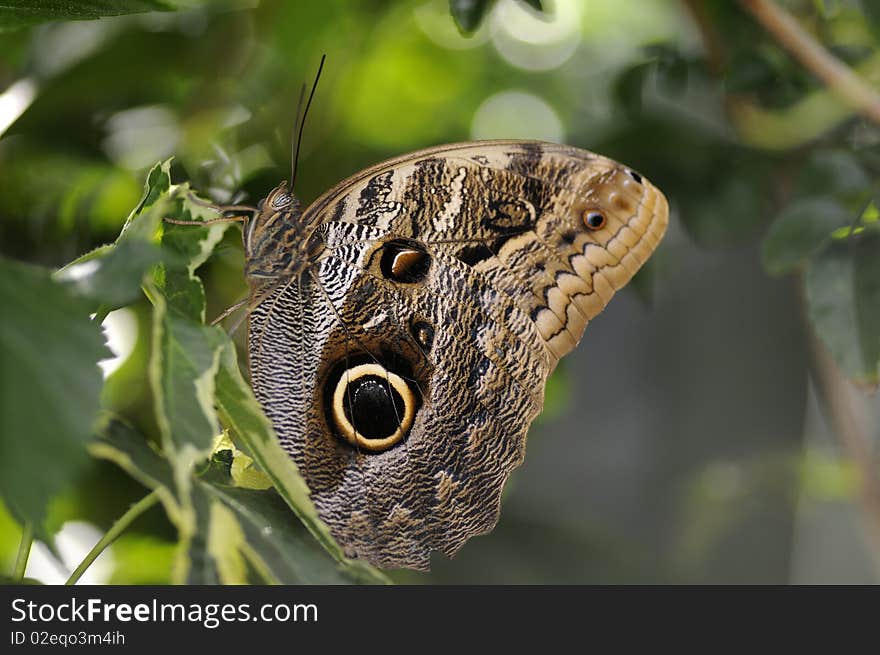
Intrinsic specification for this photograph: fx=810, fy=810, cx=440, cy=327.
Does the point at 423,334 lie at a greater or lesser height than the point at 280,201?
lesser

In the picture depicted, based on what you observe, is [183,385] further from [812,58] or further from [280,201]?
[812,58]

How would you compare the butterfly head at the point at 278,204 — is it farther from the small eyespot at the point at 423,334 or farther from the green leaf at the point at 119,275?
the green leaf at the point at 119,275

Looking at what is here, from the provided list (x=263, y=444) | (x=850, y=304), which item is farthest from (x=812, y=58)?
(x=263, y=444)

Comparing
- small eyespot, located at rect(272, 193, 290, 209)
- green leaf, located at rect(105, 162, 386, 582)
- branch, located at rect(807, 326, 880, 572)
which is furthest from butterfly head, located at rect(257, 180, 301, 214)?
branch, located at rect(807, 326, 880, 572)

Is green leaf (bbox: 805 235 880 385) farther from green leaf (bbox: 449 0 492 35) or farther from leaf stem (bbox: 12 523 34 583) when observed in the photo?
leaf stem (bbox: 12 523 34 583)

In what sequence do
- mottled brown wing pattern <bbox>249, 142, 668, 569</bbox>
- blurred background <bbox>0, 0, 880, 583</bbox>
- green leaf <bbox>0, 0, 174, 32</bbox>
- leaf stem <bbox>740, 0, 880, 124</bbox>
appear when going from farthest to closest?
1. blurred background <bbox>0, 0, 880, 583</bbox>
2. leaf stem <bbox>740, 0, 880, 124</bbox>
3. mottled brown wing pattern <bbox>249, 142, 668, 569</bbox>
4. green leaf <bbox>0, 0, 174, 32</bbox>
